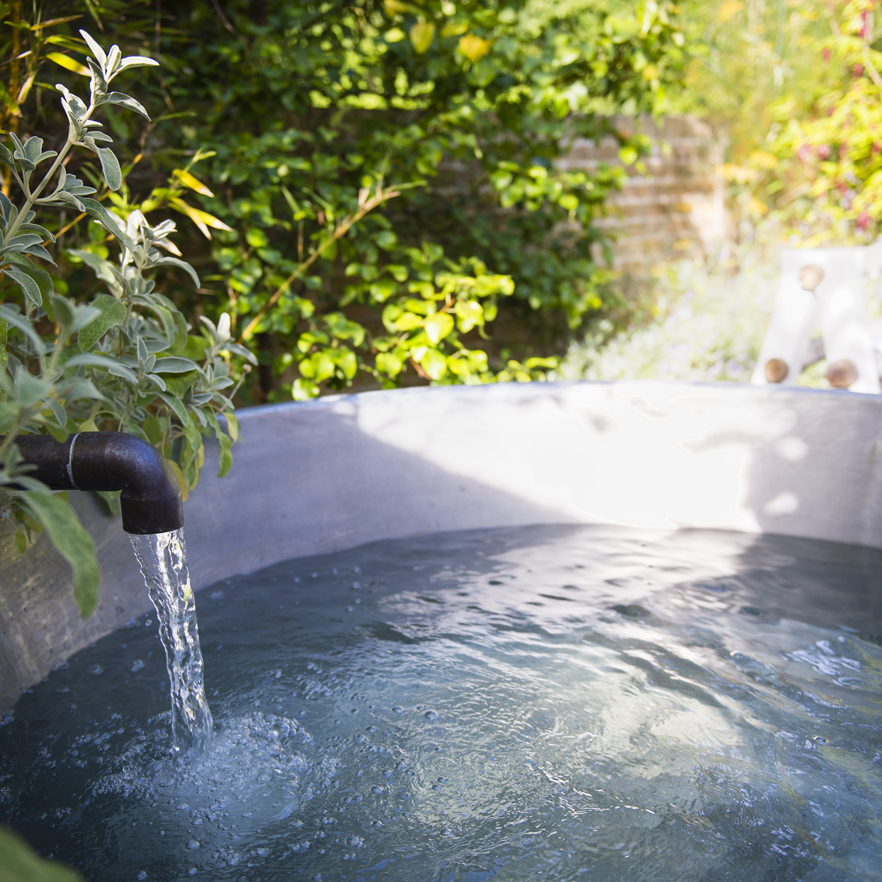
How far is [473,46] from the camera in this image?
2.18m

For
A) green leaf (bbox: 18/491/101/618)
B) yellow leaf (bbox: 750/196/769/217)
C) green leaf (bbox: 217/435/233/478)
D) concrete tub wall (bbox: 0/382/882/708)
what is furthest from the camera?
yellow leaf (bbox: 750/196/769/217)

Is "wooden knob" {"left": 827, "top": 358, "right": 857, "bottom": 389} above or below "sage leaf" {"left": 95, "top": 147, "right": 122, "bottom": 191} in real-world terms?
below

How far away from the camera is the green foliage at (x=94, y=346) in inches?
26.5

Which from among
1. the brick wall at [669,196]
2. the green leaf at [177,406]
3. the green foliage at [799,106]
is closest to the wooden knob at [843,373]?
the green leaf at [177,406]

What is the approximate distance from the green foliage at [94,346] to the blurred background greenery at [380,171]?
0.23m

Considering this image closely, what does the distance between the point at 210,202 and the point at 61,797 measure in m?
1.73

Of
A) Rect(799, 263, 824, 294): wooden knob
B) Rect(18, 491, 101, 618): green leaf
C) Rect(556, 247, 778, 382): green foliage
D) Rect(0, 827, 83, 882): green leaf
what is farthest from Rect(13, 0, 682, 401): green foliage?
Rect(0, 827, 83, 882): green leaf

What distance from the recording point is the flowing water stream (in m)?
1.13

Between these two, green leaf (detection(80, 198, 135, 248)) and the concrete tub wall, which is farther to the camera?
the concrete tub wall

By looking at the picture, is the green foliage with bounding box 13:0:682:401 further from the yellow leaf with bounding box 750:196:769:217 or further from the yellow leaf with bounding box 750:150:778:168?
the yellow leaf with bounding box 750:196:769:217

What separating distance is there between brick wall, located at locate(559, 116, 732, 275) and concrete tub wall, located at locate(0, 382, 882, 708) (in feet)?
8.65

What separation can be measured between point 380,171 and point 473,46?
440 millimetres

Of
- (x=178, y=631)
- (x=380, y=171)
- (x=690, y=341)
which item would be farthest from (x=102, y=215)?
(x=690, y=341)

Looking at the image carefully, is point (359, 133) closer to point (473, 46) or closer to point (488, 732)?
point (473, 46)
